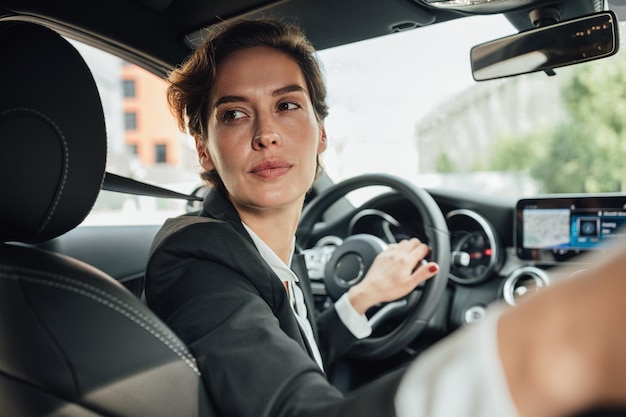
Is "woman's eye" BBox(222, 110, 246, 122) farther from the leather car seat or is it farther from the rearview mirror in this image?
the rearview mirror

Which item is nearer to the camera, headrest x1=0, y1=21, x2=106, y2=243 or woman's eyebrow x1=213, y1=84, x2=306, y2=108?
headrest x1=0, y1=21, x2=106, y2=243

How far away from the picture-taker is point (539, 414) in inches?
18.7

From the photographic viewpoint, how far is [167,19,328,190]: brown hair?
167 cm

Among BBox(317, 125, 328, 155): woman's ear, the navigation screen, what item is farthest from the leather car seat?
the navigation screen

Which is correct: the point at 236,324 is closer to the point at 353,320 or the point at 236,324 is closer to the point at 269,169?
the point at 269,169

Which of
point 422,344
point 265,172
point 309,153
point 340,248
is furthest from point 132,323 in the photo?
point 422,344

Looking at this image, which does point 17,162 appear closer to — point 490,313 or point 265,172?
point 265,172

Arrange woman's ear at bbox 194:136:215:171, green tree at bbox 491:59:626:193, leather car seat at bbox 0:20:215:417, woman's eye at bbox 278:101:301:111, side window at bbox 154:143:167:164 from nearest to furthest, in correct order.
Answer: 1. leather car seat at bbox 0:20:215:417
2. woman's eye at bbox 278:101:301:111
3. woman's ear at bbox 194:136:215:171
4. green tree at bbox 491:59:626:193
5. side window at bbox 154:143:167:164

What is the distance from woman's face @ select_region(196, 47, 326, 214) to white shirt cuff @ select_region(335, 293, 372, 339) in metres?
0.48

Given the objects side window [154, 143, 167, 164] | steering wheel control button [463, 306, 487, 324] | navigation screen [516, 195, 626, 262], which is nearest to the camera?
navigation screen [516, 195, 626, 262]

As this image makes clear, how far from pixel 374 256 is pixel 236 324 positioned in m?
1.17

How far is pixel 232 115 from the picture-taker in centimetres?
162

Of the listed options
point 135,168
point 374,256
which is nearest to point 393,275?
point 374,256

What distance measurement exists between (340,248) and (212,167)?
2.13ft
